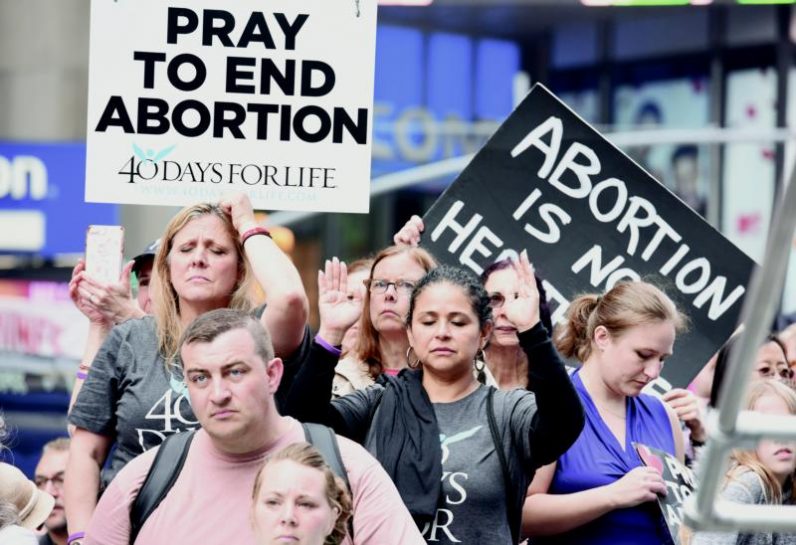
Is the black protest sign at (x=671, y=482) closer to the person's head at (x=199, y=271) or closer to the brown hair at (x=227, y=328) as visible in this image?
the person's head at (x=199, y=271)

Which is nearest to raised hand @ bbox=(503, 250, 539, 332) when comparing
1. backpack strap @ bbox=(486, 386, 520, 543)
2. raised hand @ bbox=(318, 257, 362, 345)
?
backpack strap @ bbox=(486, 386, 520, 543)

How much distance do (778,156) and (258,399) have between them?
1286 cm

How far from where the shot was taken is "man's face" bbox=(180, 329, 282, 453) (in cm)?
362

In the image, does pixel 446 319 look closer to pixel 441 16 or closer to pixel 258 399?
pixel 258 399

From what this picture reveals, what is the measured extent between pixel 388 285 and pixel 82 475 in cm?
123

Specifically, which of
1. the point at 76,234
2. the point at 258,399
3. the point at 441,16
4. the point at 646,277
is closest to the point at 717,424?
the point at 258,399

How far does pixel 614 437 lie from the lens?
4.71m

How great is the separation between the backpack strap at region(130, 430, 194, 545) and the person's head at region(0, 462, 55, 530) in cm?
71

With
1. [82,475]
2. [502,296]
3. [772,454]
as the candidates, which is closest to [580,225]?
[502,296]

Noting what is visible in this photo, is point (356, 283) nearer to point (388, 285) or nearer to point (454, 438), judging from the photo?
point (388, 285)

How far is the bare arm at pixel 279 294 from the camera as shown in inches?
164

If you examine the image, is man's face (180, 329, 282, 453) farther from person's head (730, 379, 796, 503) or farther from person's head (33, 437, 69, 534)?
person's head (33, 437, 69, 534)

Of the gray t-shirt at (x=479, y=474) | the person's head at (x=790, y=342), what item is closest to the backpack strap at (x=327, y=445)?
the gray t-shirt at (x=479, y=474)

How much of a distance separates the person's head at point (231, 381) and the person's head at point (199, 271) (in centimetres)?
76
